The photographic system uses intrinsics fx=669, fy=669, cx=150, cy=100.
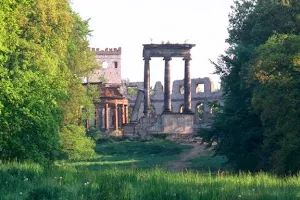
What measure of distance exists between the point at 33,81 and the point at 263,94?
9077 mm

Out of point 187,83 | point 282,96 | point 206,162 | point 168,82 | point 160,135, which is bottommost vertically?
point 206,162

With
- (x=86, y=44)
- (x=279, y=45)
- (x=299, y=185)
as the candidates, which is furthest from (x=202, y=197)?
(x=86, y=44)

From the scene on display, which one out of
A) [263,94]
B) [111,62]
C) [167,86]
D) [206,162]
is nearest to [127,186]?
[263,94]

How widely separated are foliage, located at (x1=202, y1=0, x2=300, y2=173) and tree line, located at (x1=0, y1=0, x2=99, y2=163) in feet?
26.2

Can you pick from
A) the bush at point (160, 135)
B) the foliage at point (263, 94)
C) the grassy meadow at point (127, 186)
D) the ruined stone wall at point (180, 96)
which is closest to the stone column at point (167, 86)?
the bush at point (160, 135)

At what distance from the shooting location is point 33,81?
26.7 m

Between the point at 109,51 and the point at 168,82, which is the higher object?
the point at 109,51

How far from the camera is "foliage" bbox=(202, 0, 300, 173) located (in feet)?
78.9

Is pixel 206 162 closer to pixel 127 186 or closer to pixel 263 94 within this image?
pixel 263 94

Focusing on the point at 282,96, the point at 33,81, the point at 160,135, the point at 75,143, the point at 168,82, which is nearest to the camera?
the point at 282,96

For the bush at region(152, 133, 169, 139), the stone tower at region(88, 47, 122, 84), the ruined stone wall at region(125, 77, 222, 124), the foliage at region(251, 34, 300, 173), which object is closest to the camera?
the foliage at region(251, 34, 300, 173)

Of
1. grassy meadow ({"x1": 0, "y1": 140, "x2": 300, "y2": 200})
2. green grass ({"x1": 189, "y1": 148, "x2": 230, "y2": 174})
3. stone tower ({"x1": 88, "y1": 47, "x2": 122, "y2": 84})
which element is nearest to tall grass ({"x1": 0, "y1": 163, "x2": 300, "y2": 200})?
grassy meadow ({"x1": 0, "y1": 140, "x2": 300, "y2": 200})

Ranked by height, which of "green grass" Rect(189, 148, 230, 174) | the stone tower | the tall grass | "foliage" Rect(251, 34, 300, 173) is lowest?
"green grass" Rect(189, 148, 230, 174)

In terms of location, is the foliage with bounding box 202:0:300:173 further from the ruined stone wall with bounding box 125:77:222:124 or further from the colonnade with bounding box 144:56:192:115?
the ruined stone wall with bounding box 125:77:222:124
